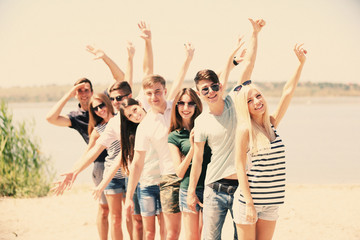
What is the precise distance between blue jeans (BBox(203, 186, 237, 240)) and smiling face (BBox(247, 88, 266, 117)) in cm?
83

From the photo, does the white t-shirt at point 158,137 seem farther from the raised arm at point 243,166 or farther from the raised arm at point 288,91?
the raised arm at point 288,91

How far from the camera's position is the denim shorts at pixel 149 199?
4.84 metres

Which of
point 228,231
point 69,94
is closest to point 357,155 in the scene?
point 228,231

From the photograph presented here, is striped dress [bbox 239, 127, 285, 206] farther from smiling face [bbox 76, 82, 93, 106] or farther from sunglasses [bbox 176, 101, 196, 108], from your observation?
smiling face [bbox 76, 82, 93, 106]

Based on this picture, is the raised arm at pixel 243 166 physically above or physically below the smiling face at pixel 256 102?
below

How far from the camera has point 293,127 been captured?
1094 inches

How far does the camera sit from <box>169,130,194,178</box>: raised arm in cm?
421

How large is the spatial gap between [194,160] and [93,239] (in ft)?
14.7

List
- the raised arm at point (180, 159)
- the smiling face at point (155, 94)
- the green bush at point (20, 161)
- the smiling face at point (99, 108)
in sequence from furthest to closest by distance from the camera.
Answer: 1. the green bush at point (20, 161)
2. the smiling face at point (99, 108)
3. the smiling face at point (155, 94)
4. the raised arm at point (180, 159)

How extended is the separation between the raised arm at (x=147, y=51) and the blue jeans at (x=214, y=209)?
2.54 metres

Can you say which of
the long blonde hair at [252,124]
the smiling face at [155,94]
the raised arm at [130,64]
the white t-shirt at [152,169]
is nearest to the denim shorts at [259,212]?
the long blonde hair at [252,124]

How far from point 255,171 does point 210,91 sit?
0.87 metres

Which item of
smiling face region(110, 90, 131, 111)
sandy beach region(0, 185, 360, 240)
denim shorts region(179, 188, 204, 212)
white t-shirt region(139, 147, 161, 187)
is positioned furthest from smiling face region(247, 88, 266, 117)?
sandy beach region(0, 185, 360, 240)

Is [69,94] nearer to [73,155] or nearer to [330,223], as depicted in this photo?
[330,223]
